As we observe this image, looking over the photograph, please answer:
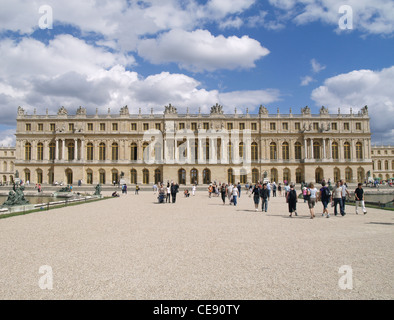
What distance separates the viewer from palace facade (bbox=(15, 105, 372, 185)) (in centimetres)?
5234

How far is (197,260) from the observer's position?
21.9ft

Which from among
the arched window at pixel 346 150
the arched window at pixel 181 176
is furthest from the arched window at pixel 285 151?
the arched window at pixel 181 176

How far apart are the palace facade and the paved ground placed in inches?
1616

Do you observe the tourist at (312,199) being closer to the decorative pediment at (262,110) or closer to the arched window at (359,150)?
the decorative pediment at (262,110)

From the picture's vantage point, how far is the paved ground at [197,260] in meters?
4.93

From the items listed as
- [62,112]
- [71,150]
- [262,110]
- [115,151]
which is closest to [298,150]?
[262,110]

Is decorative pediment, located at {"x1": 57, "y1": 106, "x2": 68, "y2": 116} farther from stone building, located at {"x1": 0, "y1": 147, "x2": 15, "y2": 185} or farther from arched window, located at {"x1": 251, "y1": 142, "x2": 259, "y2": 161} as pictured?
stone building, located at {"x1": 0, "y1": 147, "x2": 15, "y2": 185}

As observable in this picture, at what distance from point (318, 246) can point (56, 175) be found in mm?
52570

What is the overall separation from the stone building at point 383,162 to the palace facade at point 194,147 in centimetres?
3676

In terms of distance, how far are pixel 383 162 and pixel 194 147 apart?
61.8 meters

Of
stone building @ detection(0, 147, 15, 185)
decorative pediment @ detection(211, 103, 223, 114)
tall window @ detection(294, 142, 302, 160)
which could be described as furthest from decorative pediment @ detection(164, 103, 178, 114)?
stone building @ detection(0, 147, 15, 185)

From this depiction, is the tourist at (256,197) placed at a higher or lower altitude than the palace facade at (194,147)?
lower
